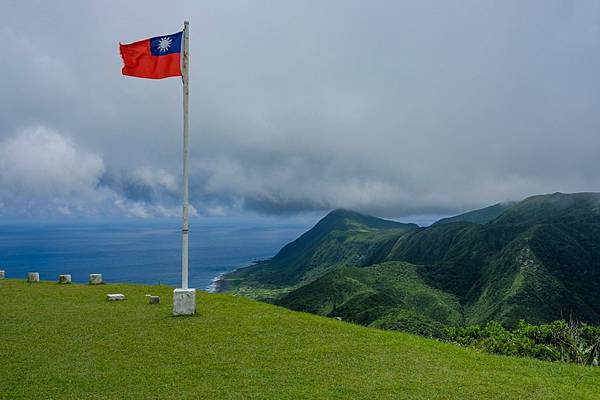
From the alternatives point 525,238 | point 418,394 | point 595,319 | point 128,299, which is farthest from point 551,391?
point 525,238

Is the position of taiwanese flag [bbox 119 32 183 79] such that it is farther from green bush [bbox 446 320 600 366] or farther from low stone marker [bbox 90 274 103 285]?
green bush [bbox 446 320 600 366]

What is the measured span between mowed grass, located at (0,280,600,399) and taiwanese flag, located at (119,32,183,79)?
908 centimetres

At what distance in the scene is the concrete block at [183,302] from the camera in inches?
658

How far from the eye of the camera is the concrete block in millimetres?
16703

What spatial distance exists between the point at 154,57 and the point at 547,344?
58.7 ft

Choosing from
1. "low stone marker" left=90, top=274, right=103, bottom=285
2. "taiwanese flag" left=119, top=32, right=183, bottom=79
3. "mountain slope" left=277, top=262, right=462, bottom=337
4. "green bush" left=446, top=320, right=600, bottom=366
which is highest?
"taiwanese flag" left=119, top=32, right=183, bottom=79

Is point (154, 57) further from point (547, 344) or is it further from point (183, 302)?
point (547, 344)

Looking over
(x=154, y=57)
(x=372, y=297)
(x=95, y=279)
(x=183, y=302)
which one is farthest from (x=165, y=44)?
(x=372, y=297)

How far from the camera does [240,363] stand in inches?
447

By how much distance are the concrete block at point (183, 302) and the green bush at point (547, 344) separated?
998cm

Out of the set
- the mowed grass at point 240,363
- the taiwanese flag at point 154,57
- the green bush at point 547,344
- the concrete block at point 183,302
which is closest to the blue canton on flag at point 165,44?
the taiwanese flag at point 154,57

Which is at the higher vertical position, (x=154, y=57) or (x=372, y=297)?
(x=154, y=57)

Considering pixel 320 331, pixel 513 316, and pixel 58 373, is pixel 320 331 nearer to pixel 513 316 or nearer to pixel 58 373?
pixel 58 373

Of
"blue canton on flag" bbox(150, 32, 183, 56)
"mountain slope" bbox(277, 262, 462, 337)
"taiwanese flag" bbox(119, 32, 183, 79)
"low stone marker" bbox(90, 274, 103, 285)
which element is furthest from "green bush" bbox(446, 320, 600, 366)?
"mountain slope" bbox(277, 262, 462, 337)
